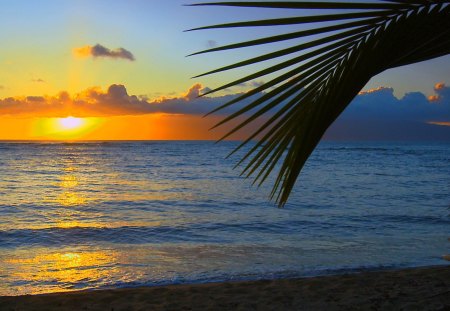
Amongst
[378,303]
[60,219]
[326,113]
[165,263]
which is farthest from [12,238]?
[326,113]

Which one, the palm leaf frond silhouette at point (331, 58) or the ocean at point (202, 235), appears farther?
the ocean at point (202, 235)

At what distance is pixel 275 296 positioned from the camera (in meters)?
6.75

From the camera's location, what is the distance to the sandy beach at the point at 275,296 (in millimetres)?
6312

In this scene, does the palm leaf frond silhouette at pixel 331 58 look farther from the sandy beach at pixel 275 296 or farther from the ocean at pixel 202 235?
the ocean at pixel 202 235

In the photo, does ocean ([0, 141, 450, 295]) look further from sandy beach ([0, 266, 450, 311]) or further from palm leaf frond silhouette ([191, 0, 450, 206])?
palm leaf frond silhouette ([191, 0, 450, 206])

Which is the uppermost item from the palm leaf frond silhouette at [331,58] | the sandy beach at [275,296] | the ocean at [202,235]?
the palm leaf frond silhouette at [331,58]

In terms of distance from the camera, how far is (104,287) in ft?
24.9

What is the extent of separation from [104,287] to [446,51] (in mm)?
7260

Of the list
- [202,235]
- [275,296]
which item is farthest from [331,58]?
[202,235]

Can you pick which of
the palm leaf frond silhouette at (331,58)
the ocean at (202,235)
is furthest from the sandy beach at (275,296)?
the palm leaf frond silhouette at (331,58)

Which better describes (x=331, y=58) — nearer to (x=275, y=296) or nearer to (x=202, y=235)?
(x=275, y=296)

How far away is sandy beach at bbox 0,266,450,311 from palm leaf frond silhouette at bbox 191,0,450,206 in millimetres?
5483

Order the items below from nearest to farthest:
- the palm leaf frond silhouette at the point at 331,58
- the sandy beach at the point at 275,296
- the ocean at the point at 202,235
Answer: the palm leaf frond silhouette at the point at 331,58, the sandy beach at the point at 275,296, the ocean at the point at 202,235

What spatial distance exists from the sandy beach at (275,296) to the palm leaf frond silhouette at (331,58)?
5.48m
